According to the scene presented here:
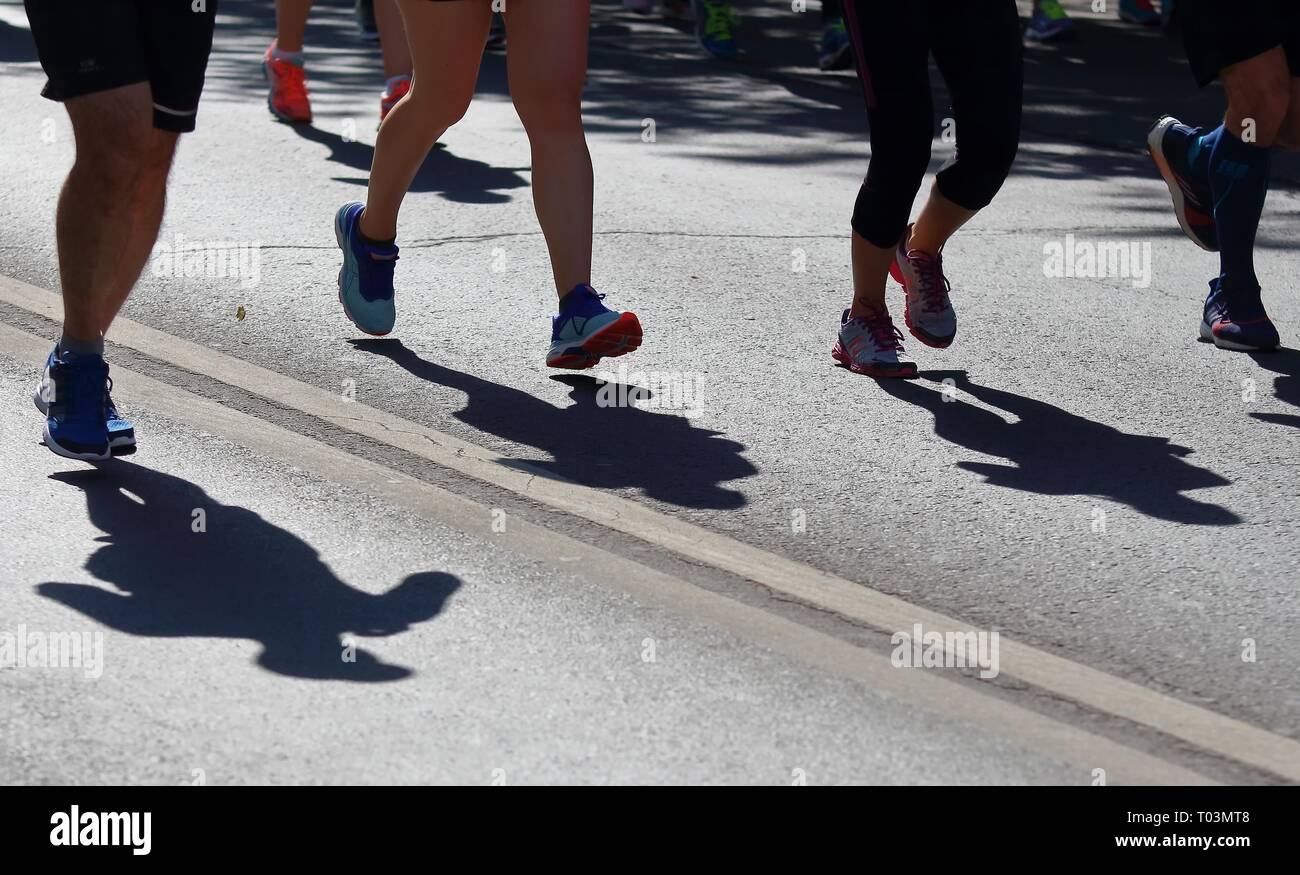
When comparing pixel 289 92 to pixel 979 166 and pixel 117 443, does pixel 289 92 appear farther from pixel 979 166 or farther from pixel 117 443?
pixel 117 443

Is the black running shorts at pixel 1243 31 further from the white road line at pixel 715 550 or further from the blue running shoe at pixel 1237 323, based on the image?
the white road line at pixel 715 550

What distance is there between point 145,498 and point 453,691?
1.28m

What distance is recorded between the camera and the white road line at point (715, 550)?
10.6 ft

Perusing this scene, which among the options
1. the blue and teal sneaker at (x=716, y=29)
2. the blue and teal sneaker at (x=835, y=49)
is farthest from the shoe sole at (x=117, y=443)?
the blue and teal sneaker at (x=716, y=29)

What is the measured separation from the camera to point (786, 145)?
8836 mm

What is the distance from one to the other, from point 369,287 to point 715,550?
5.95ft

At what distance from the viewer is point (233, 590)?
3.77 m

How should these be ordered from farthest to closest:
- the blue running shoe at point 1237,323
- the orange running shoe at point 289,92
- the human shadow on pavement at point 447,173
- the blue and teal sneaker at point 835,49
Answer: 1. the blue and teal sneaker at point 835,49
2. the orange running shoe at point 289,92
3. the human shadow on pavement at point 447,173
4. the blue running shoe at point 1237,323

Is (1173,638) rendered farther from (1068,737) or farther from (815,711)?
(815,711)

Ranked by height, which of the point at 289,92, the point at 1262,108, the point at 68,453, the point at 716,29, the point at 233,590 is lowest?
the point at 233,590

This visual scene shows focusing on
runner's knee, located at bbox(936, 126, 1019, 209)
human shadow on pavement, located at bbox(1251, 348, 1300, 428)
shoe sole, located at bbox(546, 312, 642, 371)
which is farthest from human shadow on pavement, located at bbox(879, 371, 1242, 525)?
shoe sole, located at bbox(546, 312, 642, 371)

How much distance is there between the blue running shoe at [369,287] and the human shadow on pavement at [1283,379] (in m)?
2.40

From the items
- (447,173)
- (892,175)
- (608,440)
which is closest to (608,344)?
A: (608,440)

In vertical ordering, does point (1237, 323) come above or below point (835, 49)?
below
